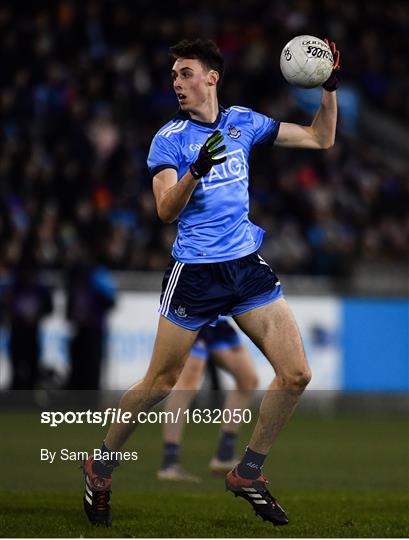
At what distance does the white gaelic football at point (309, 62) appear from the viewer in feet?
24.8

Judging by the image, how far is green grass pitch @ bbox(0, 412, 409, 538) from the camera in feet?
23.6

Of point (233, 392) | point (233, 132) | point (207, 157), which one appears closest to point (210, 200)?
point (233, 132)

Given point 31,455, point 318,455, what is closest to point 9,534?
point 31,455

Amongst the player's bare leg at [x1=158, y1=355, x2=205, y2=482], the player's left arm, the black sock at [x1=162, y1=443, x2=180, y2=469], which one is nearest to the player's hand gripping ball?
the player's left arm

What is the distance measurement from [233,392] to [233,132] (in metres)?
3.73

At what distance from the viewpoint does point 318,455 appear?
12.1 metres

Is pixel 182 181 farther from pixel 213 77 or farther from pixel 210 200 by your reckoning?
pixel 213 77

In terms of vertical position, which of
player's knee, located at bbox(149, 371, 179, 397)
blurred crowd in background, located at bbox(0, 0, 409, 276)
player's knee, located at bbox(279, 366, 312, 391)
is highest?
player's knee, located at bbox(279, 366, 312, 391)

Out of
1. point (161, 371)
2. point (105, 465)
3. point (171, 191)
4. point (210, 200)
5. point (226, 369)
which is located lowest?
point (226, 369)

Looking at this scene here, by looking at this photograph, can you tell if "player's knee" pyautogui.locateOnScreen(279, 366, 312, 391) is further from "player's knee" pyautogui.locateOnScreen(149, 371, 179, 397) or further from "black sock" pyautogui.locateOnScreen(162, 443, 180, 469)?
"black sock" pyautogui.locateOnScreen(162, 443, 180, 469)

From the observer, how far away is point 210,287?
738 cm

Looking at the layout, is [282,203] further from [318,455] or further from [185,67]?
[185,67]

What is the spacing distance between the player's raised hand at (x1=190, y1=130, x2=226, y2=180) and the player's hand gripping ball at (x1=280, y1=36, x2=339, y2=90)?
0.96m

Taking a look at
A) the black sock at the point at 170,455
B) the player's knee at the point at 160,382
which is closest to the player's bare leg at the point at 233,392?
the black sock at the point at 170,455
